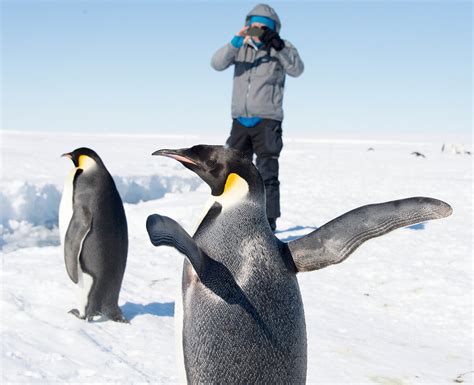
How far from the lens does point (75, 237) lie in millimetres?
3127

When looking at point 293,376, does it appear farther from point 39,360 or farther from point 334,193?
point 334,193

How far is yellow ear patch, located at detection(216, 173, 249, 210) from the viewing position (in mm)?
1721

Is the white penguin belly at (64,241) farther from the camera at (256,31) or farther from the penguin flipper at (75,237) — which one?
the camera at (256,31)

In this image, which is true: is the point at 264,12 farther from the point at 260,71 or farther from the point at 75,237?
the point at 75,237

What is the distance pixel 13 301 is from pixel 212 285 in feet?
5.64

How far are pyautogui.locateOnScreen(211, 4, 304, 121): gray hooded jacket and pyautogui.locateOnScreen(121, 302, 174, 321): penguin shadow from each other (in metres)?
2.11

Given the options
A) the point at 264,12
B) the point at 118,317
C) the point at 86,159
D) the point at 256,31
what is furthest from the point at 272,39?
the point at 118,317

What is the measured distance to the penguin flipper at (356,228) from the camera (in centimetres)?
167

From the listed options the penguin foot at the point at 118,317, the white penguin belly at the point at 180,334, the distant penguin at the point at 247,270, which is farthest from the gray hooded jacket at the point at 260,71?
the white penguin belly at the point at 180,334

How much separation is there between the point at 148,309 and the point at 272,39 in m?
2.48

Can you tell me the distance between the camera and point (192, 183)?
10.3m

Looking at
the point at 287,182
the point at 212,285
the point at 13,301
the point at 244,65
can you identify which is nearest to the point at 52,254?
the point at 13,301

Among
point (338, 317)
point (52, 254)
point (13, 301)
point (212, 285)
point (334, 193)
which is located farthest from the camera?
point (334, 193)

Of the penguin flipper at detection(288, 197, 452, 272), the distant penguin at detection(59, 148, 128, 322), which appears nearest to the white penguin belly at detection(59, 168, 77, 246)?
the distant penguin at detection(59, 148, 128, 322)
